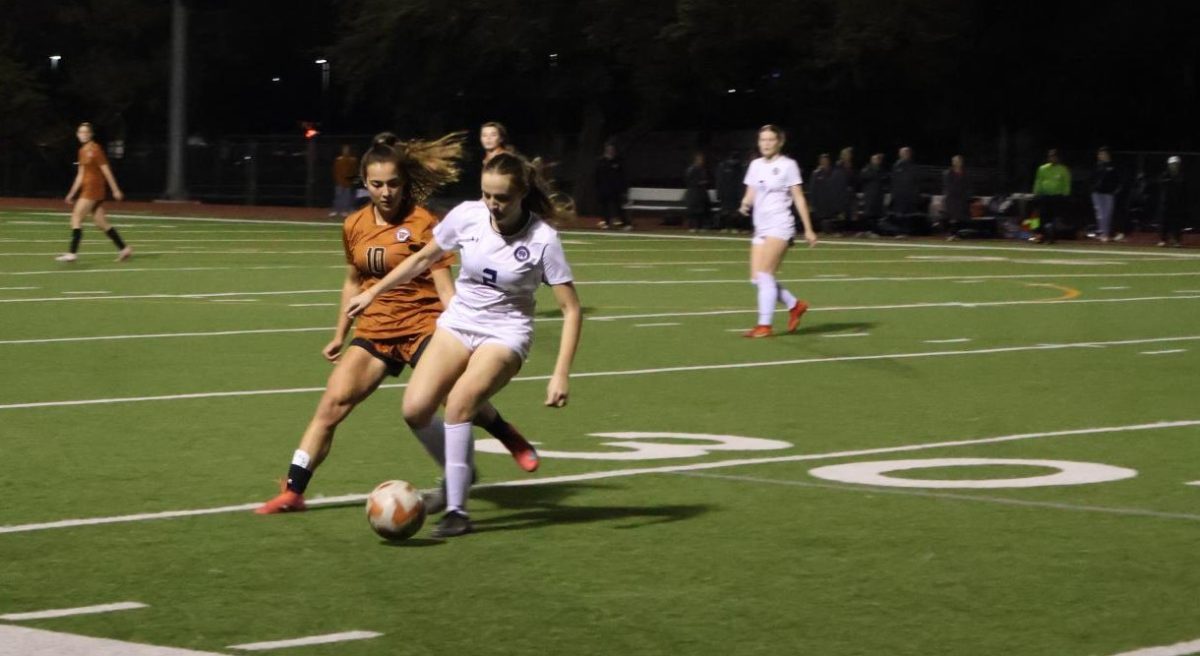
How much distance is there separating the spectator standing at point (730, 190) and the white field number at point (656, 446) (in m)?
31.8

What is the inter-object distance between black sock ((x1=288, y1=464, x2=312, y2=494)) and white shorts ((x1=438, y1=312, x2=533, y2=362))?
89cm

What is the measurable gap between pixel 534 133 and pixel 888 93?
33.2 feet

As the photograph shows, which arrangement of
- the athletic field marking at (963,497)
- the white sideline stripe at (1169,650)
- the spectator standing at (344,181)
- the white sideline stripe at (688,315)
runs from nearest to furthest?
the white sideline stripe at (1169,650) → the athletic field marking at (963,497) → the white sideline stripe at (688,315) → the spectator standing at (344,181)

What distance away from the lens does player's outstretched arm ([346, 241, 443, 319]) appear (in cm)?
900

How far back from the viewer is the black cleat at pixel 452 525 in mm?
8492

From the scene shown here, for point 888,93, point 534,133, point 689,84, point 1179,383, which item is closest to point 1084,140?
point 888,93

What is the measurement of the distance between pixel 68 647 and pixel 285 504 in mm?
2660

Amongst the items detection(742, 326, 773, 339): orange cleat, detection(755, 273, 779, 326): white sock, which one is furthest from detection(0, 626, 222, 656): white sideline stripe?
detection(755, 273, 779, 326): white sock

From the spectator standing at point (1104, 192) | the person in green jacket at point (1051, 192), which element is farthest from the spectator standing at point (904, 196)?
the spectator standing at point (1104, 192)

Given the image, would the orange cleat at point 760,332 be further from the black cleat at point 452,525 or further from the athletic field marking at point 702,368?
the black cleat at point 452,525

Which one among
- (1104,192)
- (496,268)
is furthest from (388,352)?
(1104,192)

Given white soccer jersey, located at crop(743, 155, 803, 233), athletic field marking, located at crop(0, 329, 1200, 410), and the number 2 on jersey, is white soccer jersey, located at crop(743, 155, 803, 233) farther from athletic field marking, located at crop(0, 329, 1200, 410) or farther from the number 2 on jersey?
the number 2 on jersey

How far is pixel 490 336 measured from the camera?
28.5 feet

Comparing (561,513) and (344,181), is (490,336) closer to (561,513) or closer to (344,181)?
(561,513)
